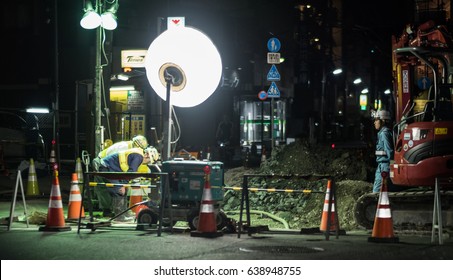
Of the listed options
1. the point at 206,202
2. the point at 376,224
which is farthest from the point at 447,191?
the point at 206,202

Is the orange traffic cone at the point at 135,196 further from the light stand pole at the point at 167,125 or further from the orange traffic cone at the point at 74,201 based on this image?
the light stand pole at the point at 167,125

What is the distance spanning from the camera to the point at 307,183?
57.8 ft

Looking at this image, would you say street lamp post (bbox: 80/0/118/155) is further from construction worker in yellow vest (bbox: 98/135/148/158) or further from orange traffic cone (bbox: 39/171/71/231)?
orange traffic cone (bbox: 39/171/71/231)

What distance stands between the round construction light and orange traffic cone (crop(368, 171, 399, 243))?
3596mm

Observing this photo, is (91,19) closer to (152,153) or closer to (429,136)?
(152,153)

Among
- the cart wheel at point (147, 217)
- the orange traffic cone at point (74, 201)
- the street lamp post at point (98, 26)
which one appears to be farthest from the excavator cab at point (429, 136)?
the street lamp post at point (98, 26)

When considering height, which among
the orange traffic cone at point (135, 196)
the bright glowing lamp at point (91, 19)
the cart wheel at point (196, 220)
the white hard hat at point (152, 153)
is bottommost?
the cart wheel at point (196, 220)

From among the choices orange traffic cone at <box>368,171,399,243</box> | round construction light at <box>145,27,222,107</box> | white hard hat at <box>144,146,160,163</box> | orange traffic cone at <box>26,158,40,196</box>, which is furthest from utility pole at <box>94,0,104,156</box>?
orange traffic cone at <box>368,171,399,243</box>

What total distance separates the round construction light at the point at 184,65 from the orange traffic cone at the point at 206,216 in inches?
81.6

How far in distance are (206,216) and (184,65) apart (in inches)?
115

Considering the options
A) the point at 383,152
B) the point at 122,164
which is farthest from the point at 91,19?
the point at 383,152

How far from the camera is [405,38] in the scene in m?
16.1

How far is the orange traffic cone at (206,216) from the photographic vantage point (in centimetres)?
1088
